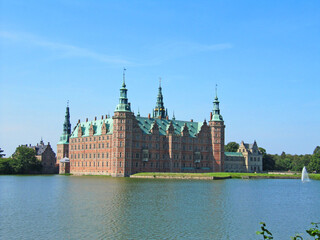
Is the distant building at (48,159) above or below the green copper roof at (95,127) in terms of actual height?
below

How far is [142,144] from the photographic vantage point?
117m

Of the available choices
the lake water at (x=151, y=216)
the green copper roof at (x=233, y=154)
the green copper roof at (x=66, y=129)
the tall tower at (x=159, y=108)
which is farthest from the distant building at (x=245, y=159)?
the lake water at (x=151, y=216)

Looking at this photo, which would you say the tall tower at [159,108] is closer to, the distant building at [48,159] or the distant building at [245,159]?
the distant building at [245,159]

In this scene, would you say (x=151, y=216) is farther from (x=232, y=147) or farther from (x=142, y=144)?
(x=232, y=147)

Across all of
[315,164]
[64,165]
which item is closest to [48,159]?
[64,165]

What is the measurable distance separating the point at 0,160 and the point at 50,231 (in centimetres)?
10004

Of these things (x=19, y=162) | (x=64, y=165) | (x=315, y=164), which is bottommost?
(x=64, y=165)

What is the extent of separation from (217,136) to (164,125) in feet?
54.7

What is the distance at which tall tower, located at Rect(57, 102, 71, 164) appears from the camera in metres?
141

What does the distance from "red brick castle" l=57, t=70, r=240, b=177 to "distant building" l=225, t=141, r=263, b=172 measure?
65.8 ft

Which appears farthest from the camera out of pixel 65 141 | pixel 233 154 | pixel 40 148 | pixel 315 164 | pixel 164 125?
pixel 233 154

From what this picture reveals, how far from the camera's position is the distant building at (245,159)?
14825 centimetres

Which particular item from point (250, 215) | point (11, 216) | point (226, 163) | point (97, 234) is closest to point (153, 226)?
point (97, 234)

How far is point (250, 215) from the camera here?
3950cm
